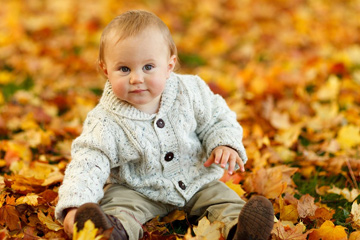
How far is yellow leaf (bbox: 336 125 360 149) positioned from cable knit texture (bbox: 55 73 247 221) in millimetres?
1021

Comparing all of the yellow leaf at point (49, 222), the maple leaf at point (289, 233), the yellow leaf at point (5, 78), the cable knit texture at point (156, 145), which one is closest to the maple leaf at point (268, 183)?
the cable knit texture at point (156, 145)

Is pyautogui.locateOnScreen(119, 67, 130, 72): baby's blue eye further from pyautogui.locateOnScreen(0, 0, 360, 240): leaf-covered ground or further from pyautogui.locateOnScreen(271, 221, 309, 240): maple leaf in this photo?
pyautogui.locateOnScreen(271, 221, 309, 240): maple leaf

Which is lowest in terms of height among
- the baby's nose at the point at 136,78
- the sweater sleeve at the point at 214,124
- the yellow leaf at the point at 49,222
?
the yellow leaf at the point at 49,222

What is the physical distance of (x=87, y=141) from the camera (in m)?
1.88

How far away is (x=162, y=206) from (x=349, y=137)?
4.71 feet

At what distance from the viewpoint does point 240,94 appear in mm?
3455

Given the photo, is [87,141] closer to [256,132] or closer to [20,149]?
[20,149]

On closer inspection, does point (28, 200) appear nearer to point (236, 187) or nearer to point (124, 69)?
point (124, 69)

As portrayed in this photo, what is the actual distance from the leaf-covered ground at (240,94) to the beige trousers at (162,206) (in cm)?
6

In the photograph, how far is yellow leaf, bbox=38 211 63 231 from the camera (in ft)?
6.16

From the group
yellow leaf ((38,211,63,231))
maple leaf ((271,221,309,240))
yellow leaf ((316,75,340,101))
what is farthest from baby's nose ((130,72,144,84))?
yellow leaf ((316,75,340,101))

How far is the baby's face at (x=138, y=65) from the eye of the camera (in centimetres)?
179

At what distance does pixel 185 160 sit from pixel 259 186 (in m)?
0.47

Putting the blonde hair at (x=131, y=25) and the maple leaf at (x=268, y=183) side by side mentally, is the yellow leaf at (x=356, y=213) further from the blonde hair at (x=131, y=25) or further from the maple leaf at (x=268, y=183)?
the blonde hair at (x=131, y=25)
